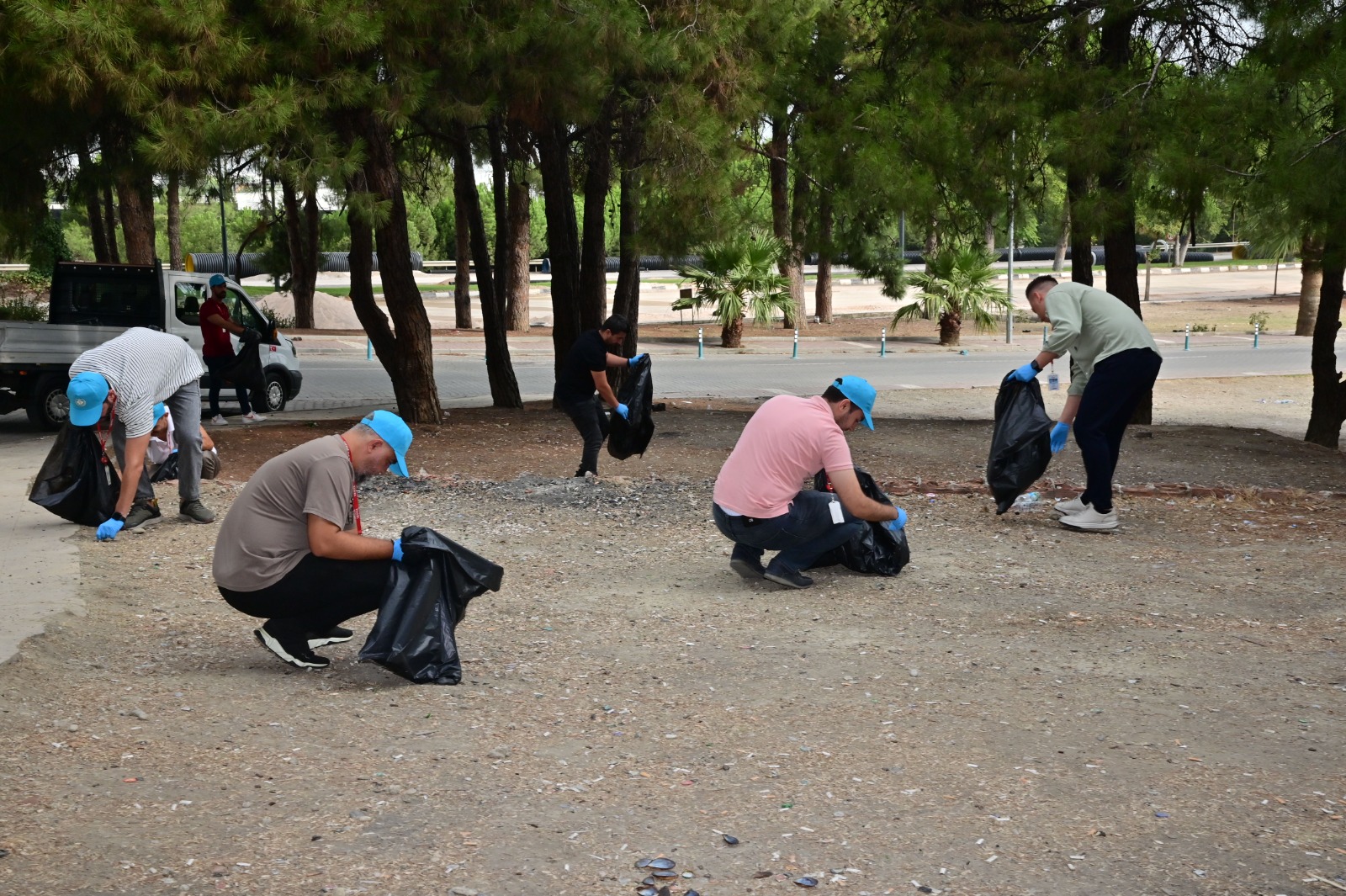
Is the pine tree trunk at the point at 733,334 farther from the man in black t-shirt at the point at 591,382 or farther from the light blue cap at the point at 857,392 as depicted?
the light blue cap at the point at 857,392

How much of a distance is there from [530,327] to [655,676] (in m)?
32.6

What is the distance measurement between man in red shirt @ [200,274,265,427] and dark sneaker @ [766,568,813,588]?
9563 mm

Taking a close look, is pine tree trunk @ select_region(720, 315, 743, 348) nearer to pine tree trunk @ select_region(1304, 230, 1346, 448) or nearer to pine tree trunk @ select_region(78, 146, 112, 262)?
pine tree trunk @ select_region(78, 146, 112, 262)

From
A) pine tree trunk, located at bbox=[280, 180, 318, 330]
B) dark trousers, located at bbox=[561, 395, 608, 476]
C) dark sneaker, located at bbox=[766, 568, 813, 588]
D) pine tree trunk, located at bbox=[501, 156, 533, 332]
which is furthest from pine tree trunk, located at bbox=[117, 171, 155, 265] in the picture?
dark sneaker, located at bbox=[766, 568, 813, 588]

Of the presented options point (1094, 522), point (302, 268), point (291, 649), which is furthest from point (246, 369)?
point (302, 268)

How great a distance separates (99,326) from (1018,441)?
1185cm

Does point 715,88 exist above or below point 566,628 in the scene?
above

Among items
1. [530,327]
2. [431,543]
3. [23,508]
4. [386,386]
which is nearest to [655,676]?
[431,543]

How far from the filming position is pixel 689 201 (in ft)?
50.5

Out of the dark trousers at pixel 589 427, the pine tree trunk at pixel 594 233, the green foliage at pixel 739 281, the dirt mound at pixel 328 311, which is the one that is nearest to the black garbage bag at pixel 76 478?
the dark trousers at pixel 589 427

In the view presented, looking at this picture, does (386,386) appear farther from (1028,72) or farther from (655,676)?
(655,676)

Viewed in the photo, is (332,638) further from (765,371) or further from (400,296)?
(765,371)

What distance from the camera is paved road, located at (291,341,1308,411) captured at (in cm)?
2225

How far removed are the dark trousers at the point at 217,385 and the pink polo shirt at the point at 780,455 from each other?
10.2m
